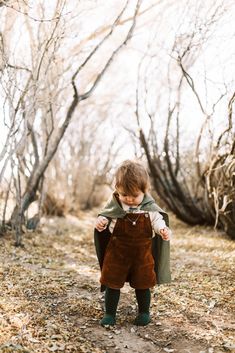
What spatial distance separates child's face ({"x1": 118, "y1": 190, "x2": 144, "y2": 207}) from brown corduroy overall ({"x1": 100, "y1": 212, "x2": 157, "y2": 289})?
0.07 meters

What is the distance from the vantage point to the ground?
8.86 feet

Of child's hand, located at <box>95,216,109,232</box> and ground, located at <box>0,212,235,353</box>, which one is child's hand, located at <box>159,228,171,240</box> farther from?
ground, located at <box>0,212,235,353</box>

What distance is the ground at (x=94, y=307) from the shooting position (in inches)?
106

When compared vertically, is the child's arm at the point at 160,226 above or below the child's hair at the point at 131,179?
below

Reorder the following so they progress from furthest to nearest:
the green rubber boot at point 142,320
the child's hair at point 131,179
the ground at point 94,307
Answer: the green rubber boot at point 142,320
the child's hair at point 131,179
the ground at point 94,307

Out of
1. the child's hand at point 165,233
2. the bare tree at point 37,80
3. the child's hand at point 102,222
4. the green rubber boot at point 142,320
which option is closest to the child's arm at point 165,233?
the child's hand at point 165,233

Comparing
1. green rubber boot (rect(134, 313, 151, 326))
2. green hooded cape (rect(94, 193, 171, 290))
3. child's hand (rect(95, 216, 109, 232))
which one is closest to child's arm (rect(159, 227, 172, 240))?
green hooded cape (rect(94, 193, 171, 290))

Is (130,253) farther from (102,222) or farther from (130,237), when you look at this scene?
(102,222)

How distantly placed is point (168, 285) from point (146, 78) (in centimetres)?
325

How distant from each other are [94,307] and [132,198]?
0.91 meters

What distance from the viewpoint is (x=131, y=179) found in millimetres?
2854

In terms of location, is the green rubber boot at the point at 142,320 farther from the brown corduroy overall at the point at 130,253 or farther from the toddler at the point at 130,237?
the brown corduroy overall at the point at 130,253

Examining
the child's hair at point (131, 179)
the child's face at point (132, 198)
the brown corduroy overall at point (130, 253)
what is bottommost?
the brown corduroy overall at point (130, 253)

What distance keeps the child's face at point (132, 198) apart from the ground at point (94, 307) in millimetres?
802
